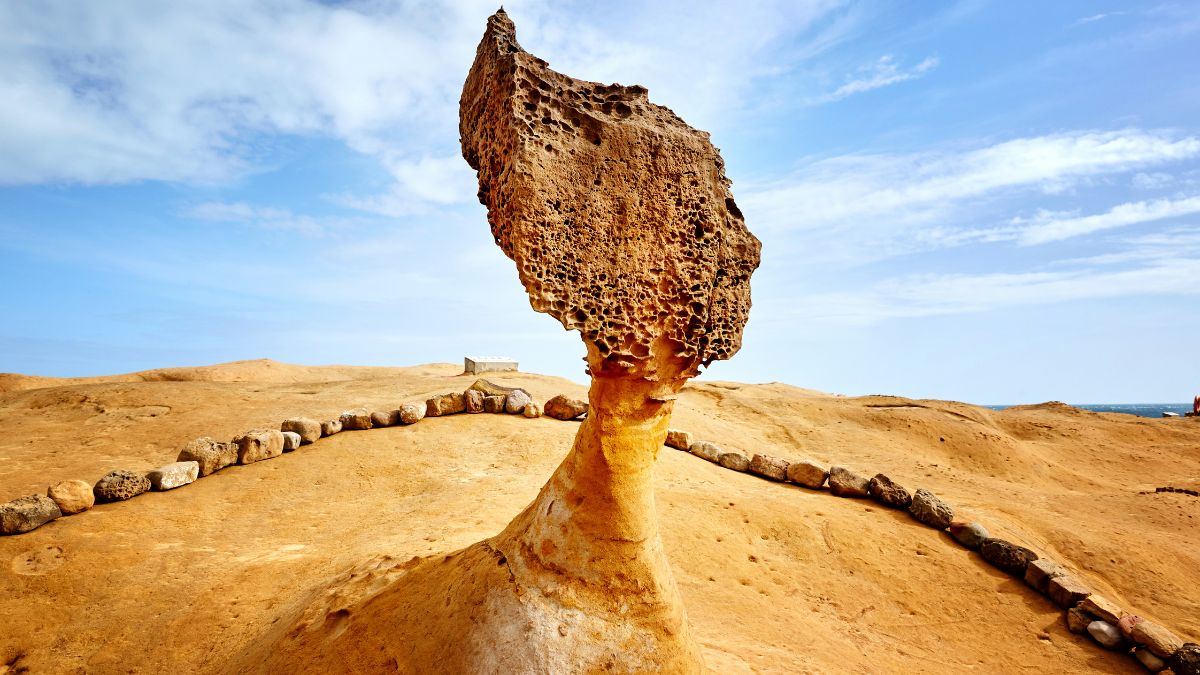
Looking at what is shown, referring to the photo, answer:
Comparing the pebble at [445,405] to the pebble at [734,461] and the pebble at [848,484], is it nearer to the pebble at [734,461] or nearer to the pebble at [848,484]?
the pebble at [734,461]

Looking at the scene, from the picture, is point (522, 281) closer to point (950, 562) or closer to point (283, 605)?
point (283, 605)

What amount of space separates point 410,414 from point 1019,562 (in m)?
6.67

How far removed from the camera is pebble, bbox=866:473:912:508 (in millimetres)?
6648

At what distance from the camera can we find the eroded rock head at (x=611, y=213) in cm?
269

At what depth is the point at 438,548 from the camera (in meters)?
4.25

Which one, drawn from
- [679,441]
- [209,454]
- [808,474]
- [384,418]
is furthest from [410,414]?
[808,474]

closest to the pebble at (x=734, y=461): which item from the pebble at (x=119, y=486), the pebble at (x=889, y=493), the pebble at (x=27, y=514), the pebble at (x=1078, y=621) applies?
the pebble at (x=889, y=493)

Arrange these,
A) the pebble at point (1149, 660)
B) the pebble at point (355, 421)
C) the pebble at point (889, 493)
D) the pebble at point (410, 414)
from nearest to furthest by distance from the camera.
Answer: the pebble at point (1149, 660), the pebble at point (889, 493), the pebble at point (355, 421), the pebble at point (410, 414)

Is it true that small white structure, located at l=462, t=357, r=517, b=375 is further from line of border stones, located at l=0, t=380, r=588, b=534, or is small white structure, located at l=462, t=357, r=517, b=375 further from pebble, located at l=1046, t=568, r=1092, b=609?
pebble, located at l=1046, t=568, r=1092, b=609

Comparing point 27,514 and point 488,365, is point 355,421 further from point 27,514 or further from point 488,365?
point 488,365

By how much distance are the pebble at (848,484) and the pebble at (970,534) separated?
0.99m

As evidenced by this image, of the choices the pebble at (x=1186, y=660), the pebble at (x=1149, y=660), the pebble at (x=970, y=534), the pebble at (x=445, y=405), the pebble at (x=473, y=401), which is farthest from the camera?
the pebble at (x=473, y=401)

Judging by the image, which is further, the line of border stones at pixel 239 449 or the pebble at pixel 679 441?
the pebble at pixel 679 441

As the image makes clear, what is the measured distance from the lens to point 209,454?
624 centimetres
